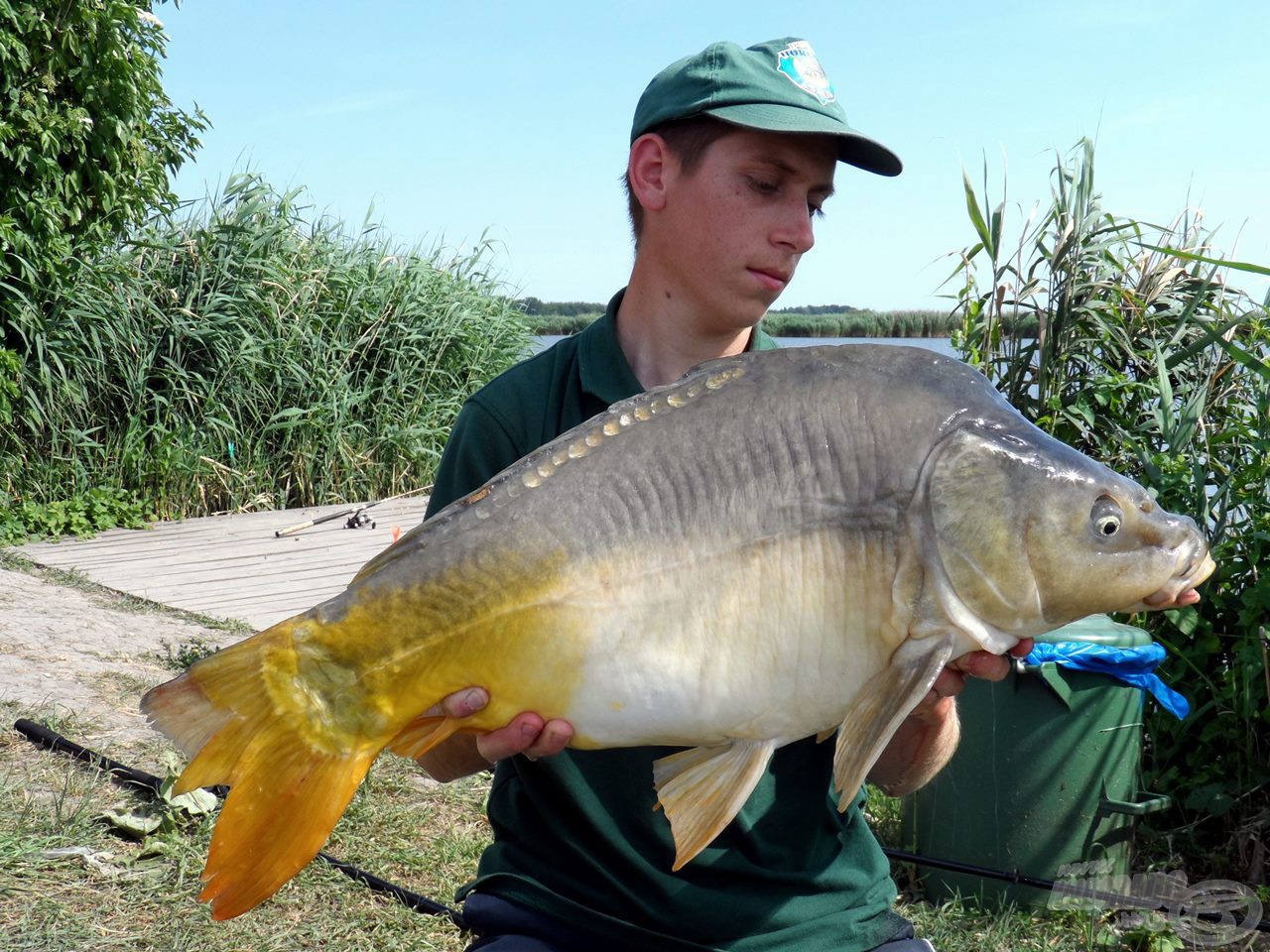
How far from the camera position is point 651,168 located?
237cm

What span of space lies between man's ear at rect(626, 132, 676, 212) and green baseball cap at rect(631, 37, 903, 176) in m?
0.03

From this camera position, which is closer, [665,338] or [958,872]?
[665,338]

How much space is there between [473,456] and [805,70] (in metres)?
0.90

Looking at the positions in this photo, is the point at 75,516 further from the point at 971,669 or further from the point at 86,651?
the point at 971,669

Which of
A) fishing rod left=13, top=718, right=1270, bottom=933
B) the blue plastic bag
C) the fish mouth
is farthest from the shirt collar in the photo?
fishing rod left=13, top=718, right=1270, bottom=933

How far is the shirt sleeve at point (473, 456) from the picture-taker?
226cm

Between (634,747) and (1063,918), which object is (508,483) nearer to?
(634,747)

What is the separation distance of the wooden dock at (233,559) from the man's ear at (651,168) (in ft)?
14.3

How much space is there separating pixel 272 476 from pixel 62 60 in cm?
320

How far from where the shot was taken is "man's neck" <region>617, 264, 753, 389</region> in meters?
2.36

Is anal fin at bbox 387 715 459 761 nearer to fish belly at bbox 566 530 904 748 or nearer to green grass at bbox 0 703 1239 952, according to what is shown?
fish belly at bbox 566 530 904 748

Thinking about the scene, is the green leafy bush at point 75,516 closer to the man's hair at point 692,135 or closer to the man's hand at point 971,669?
the man's hair at point 692,135

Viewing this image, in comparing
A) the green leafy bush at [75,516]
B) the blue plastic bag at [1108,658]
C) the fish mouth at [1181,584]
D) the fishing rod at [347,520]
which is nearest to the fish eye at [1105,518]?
the fish mouth at [1181,584]

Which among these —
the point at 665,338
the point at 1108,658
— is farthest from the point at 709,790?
the point at 1108,658
